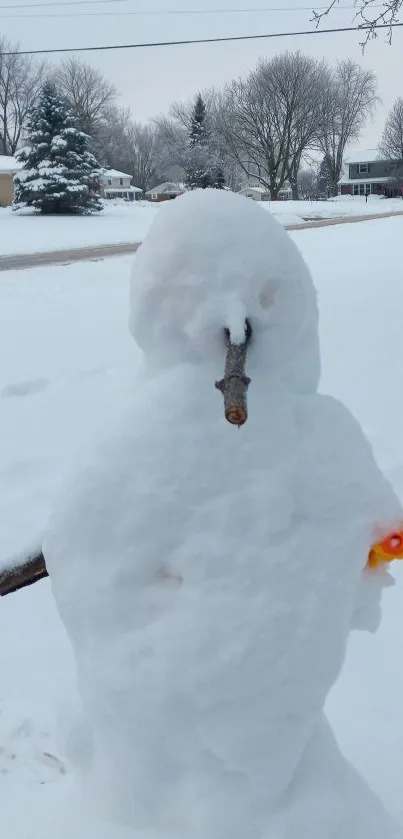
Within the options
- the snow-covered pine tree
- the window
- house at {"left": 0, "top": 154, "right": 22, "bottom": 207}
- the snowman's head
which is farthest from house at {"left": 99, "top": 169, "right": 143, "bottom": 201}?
the snowman's head

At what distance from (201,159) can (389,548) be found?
3660 cm

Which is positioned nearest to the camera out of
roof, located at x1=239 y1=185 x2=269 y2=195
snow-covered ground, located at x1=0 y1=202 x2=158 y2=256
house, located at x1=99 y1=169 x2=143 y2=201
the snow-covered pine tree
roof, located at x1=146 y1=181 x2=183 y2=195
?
snow-covered ground, located at x1=0 y1=202 x2=158 y2=256

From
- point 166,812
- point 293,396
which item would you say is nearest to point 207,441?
point 293,396

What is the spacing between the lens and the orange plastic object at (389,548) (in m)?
1.79

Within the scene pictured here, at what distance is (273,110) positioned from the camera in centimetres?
4147

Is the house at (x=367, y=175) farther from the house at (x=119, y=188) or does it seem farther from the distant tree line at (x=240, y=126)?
the house at (x=119, y=188)

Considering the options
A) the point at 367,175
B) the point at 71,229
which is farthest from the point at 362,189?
the point at 71,229

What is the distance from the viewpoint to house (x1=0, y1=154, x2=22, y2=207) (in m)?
32.6

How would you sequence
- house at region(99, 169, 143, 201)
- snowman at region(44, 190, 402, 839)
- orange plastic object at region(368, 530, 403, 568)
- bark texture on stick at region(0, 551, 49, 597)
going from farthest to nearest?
house at region(99, 169, 143, 201) < bark texture on stick at region(0, 551, 49, 597) < orange plastic object at region(368, 530, 403, 568) < snowman at region(44, 190, 402, 839)

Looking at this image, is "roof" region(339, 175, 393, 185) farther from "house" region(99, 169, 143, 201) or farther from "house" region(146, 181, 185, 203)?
"house" region(99, 169, 143, 201)

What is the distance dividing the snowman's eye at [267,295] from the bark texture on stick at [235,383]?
0.08m

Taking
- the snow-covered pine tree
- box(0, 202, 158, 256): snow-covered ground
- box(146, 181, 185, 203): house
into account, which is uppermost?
box(146, 181, 185, 203): house

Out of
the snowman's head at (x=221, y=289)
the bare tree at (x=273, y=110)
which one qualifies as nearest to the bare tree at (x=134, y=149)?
the bare tree at (x=273, y=110)

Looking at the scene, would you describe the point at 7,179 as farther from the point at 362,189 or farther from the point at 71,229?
the point at 362,189
